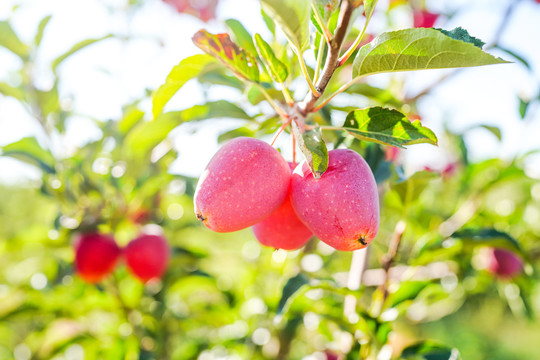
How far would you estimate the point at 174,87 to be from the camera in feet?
1.94

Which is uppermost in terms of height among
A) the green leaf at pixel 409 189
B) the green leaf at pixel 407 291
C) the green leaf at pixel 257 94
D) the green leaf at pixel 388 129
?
the green leaf at pixel 388 129

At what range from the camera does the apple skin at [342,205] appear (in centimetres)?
50

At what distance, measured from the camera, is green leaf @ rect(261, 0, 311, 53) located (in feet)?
1.53

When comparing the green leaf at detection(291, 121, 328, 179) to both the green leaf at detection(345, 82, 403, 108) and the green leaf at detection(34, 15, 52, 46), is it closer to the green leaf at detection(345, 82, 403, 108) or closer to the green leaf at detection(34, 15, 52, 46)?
the green leaf at detection(345, 82, 403, 108)

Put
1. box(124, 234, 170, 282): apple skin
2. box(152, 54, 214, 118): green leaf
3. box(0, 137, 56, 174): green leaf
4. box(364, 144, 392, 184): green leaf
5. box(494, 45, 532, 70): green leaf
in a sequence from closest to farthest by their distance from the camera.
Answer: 1. box(152, 54, 214, 118): green leaf
2. box(364, 144, 392, 184): green leaf
3. box(494, 45, 532, 70): green leaf
4. box(0, 137, 56, 174): green leaf
5. box(124, 234, 170, 282): apple skin

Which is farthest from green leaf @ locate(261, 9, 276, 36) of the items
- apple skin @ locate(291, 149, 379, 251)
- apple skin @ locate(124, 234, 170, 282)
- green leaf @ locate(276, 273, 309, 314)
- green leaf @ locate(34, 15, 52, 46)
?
green leaf @ locate(34, 15, 52, 46)

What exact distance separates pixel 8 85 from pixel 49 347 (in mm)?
796

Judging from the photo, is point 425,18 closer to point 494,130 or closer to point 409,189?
point 494,130

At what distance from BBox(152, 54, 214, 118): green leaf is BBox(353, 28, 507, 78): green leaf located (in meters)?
0.22

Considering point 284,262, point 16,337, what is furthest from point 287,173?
point 16,337

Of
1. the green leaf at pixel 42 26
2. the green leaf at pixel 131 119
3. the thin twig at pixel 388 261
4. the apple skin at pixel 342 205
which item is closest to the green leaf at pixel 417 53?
the apple skin at pixel 342 205

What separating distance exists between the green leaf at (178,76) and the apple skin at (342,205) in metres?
0.22

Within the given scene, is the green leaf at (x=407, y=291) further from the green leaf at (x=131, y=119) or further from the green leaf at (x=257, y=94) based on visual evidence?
the green leaf at (x=131, y=119)

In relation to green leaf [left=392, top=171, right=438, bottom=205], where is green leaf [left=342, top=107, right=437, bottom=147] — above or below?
above
